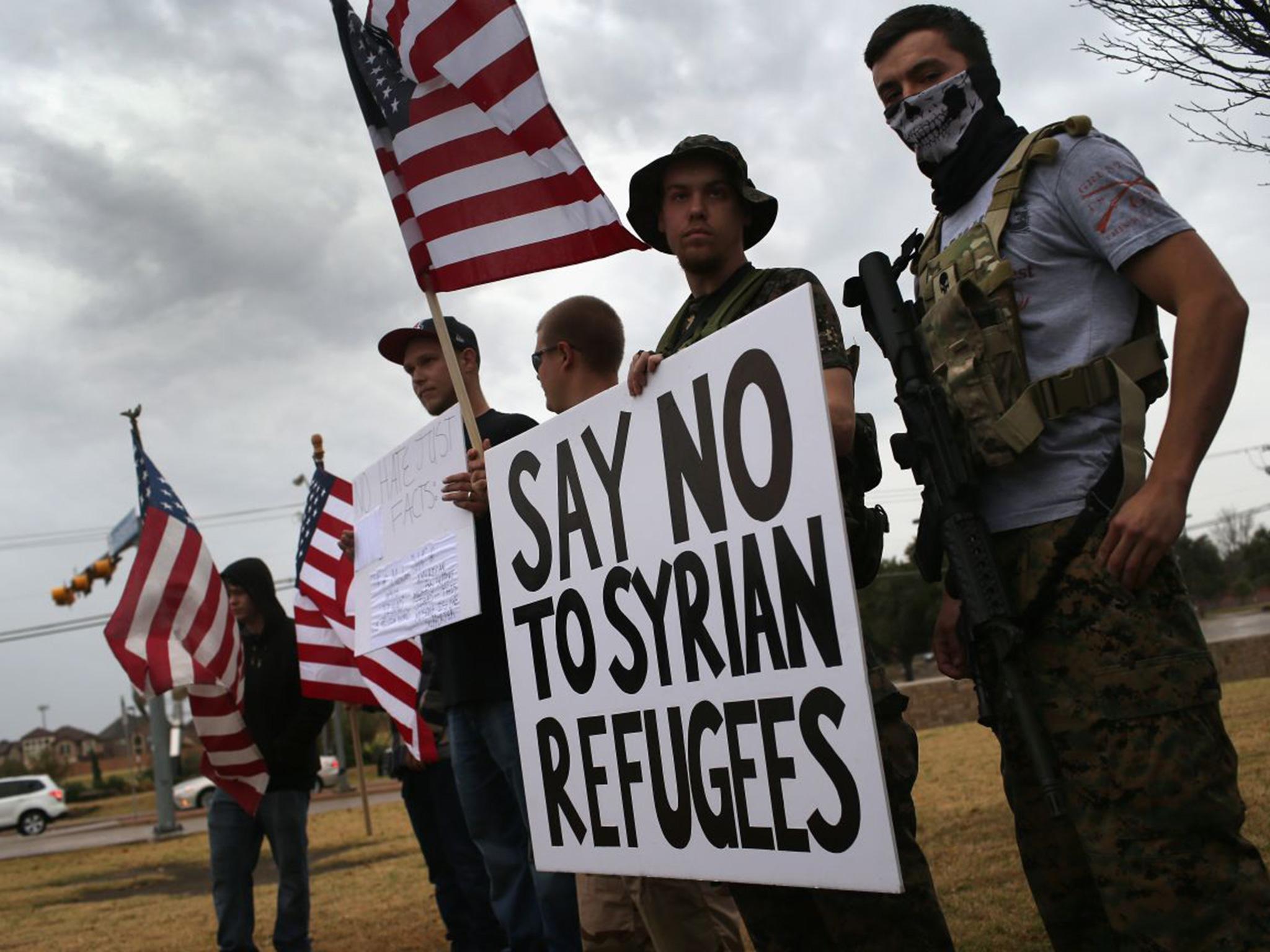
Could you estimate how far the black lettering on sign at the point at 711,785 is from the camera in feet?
7.45

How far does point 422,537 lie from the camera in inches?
150

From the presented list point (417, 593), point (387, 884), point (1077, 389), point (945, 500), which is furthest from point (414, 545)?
point (387, 884)

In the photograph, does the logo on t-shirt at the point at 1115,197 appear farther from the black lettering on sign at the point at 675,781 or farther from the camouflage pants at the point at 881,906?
the black lettering on sign at the point at 675,781

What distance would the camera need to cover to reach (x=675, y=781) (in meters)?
2.39

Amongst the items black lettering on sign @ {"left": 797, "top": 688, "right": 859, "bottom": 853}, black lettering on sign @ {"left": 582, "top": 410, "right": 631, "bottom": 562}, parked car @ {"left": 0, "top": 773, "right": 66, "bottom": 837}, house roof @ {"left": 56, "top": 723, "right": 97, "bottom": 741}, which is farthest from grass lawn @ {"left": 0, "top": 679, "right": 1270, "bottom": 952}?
house roof @ {"left": 56, "top": 723, "right": 97, "bottom": 741}

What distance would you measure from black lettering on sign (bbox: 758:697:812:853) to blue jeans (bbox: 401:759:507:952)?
3357 mm

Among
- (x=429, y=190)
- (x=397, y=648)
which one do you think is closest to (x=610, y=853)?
(x=429, y=190)

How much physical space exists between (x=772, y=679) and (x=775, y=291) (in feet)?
3.37

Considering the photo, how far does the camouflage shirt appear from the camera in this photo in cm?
260

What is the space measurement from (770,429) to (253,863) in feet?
14.9

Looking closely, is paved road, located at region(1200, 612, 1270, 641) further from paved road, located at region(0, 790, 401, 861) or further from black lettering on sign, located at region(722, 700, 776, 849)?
black lettering on sign, located at region(722, 700, 776, 849)

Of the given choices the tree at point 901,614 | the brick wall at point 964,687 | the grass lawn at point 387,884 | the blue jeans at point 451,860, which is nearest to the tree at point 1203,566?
the tree at point 901,614

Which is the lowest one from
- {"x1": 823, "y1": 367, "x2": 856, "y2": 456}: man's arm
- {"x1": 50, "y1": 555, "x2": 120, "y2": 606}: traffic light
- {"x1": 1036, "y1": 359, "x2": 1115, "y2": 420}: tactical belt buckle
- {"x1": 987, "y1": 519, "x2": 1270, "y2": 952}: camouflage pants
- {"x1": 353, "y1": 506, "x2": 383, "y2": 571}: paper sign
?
{"x1": 987, "y1": 519, "x2": 1270, "y2": 952}: camouflage pants

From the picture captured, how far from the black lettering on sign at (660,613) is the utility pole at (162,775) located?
21.1 m
